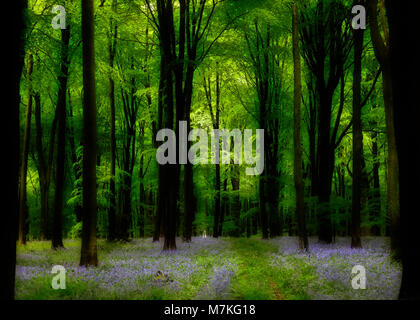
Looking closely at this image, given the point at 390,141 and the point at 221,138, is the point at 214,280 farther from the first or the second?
the point at 221,138

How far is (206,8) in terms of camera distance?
1831 cm

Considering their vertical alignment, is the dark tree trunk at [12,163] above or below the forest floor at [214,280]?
above

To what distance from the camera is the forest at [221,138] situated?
8.26 metres

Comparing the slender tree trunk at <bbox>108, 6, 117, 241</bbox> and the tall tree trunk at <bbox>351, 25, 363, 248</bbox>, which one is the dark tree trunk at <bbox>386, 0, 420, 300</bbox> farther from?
the slender tree trunk at <bbox>108, 6, 117, 241</bbox>

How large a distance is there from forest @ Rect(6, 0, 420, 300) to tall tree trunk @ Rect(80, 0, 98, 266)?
4cm

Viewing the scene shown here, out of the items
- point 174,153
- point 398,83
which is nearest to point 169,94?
point 174,153

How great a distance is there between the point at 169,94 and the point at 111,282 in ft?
32.2

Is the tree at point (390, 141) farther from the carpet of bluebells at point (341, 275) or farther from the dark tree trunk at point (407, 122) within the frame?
the dark tree trunk at point (407, 122)

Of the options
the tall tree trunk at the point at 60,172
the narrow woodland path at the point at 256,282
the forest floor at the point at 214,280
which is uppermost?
the tall tree trunk at the point at 60,172

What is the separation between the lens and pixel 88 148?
1053 cm

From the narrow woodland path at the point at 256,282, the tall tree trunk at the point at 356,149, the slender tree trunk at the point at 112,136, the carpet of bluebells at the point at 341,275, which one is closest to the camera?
the carpet of bluebells at the point at 341,275

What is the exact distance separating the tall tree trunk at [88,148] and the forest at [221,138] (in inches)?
1.7

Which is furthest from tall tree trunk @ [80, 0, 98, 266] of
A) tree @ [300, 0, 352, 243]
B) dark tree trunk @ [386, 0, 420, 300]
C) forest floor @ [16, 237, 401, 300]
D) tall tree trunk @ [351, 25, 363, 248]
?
tree @ [300, 0, 352, 243]

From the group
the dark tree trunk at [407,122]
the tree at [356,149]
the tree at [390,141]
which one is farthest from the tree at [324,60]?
the dark tree trunk at [407,122]
